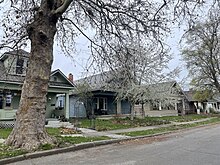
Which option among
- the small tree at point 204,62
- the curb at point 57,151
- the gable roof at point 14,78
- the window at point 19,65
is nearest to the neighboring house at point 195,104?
the small tree at point 204,62

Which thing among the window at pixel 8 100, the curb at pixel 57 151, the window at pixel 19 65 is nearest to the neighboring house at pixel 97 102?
the window at pixel 19 65

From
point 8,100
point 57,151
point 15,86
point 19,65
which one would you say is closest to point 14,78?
point 15,86

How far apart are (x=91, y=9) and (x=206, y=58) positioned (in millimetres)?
33507

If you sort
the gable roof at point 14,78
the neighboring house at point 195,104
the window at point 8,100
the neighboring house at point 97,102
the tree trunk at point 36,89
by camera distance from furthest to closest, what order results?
1. the neighboring house at point 195,104
2. the neighboring house at point 97,102
3. the window at point 8,100
4. the gable roof at point 14,78
5. the tree trunk at point 36,89

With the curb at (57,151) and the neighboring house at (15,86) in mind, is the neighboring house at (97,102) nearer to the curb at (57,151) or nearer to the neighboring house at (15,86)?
the neighboring house at (15,86)

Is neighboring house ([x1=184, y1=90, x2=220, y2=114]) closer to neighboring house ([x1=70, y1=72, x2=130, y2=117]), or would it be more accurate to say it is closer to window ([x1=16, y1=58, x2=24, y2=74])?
neighboring house ([x1=70, y1=72, x2=130, y2=117])

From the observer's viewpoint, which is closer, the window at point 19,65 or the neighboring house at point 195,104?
the window at point 19,65

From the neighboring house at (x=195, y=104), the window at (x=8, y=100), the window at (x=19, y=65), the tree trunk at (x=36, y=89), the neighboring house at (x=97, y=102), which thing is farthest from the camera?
the neighboring house at (x=195, y=104)

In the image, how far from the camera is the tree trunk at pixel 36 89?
9.26 meters

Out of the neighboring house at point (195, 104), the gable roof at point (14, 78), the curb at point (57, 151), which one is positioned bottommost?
the curb at point (57, 151)

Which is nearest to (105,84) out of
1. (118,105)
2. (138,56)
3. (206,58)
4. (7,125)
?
(138,56)

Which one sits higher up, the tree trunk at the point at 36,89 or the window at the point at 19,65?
the window at the point at 19,65

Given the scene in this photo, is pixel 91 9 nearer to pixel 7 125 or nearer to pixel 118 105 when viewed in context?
pixel 7 125

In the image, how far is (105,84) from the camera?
2597 cm
